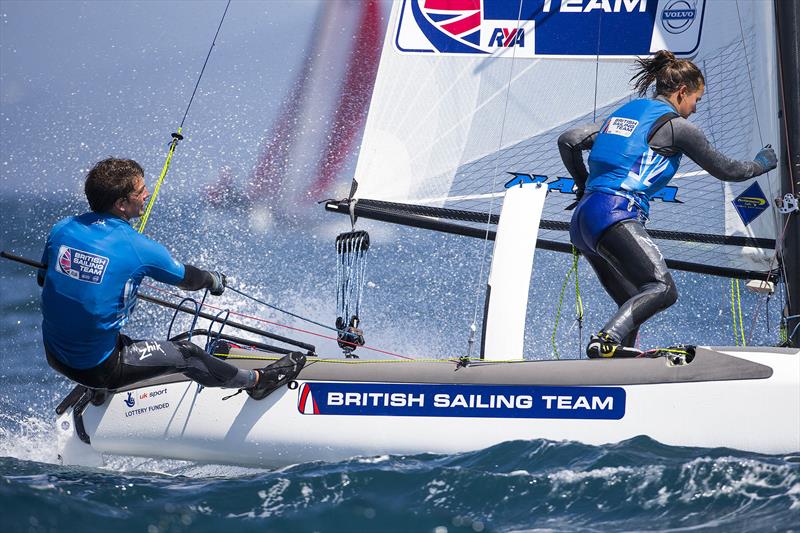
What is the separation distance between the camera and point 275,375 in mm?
3838

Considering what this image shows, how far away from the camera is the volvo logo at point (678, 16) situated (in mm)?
4750

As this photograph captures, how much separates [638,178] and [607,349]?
0.67 meters

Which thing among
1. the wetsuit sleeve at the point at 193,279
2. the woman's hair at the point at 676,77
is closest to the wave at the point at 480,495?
the wetsuit sleeve at the point at 193,279

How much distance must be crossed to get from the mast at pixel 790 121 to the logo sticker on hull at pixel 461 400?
129cm

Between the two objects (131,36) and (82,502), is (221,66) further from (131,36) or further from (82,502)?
(82,502)

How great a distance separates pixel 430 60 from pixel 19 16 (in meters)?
7.71

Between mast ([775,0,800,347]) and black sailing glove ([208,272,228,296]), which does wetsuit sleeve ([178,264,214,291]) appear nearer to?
black sailing glove ([208,272,228,296])

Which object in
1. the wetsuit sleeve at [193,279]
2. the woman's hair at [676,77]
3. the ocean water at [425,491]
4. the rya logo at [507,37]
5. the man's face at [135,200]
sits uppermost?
the rya logo at [507,37]

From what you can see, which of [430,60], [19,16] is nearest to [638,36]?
[430,60]

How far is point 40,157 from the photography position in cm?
1023

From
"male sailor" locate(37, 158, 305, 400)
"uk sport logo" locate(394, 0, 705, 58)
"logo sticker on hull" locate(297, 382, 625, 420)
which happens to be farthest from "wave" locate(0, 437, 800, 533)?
"uk sport logo" locate(394, 0, 705, 58)

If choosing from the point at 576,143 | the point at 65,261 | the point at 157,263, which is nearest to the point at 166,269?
the point at 157,263

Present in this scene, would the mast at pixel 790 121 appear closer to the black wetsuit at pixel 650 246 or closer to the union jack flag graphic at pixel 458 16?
the black wetsuit at pixel 650 246

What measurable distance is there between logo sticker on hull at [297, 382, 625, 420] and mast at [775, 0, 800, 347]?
1.29 m
